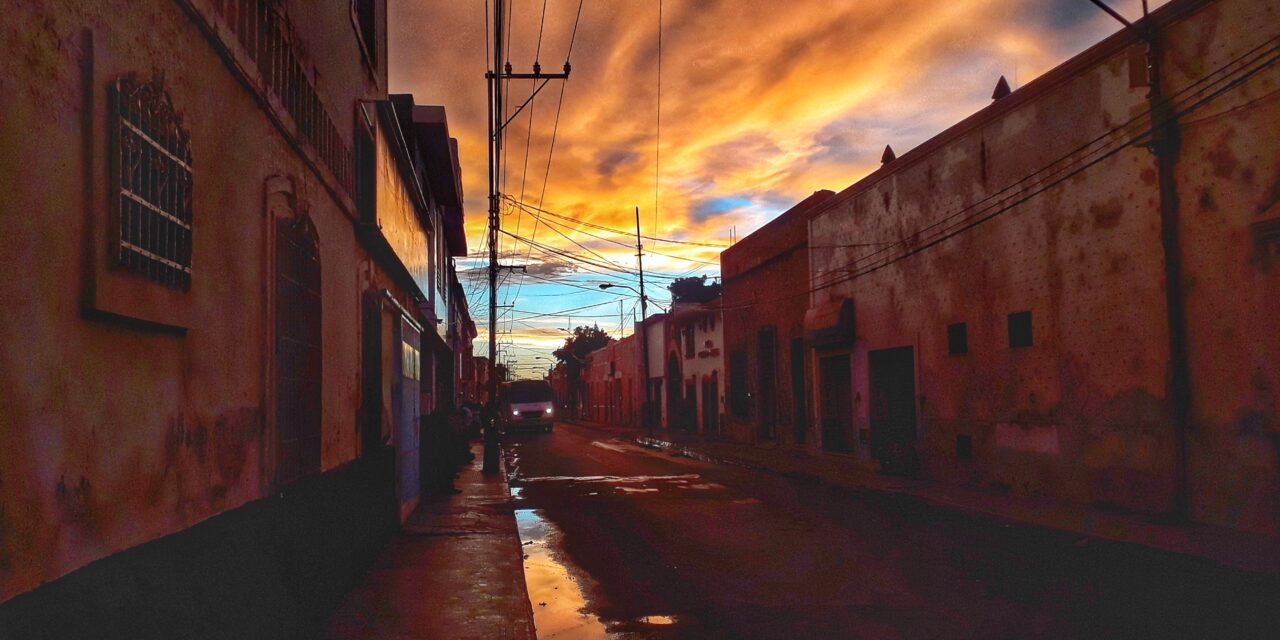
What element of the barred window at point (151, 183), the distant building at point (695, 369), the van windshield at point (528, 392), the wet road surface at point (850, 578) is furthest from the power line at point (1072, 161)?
the van windshield at point (528, 392)

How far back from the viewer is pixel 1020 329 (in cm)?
1533

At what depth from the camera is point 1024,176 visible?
49.9 ft

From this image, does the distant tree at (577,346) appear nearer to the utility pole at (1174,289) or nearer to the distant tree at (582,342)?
the distant tree at (582,342)

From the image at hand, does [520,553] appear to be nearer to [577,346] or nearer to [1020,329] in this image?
[1020,329]

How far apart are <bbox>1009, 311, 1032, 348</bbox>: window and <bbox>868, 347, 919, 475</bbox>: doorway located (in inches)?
145

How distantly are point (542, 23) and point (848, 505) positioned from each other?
29.4 feet

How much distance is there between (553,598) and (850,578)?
9.02 ft

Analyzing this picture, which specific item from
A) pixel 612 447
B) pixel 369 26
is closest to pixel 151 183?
pixel 369 26

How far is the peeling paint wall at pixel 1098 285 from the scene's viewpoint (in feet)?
36.0

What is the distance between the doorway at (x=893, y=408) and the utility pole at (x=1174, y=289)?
21.7 ft

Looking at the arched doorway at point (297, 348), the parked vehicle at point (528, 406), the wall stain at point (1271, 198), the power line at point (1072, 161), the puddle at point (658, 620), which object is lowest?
the puddle at point (658, 620)

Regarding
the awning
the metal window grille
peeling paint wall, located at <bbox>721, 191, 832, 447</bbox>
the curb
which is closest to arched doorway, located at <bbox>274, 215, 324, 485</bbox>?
the metal window grille

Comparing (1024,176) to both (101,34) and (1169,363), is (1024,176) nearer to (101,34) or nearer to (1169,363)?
(1169,363)

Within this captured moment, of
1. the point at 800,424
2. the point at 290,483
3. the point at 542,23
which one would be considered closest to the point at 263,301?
the point at 290,483
